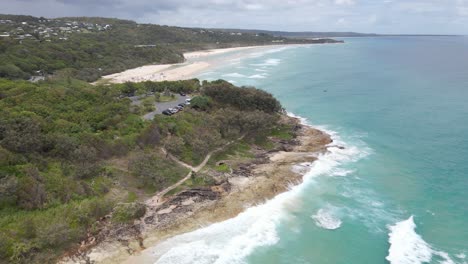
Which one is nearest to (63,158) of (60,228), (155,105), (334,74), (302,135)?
(60,228)

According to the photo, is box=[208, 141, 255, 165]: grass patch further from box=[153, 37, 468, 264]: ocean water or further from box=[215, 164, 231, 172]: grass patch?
box=[153, 37, 468, 264]: ocean water

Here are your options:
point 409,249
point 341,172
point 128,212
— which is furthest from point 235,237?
point 341,172

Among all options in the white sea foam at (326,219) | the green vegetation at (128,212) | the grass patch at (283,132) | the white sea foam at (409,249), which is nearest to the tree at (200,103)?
the grass patch at (283,132)

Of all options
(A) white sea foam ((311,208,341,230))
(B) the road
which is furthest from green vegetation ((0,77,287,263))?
(A) white sea foam ((311,208,341,230))

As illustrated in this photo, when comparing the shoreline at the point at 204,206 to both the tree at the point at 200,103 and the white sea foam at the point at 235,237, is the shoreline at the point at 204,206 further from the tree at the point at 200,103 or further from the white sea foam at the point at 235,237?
the tree at the point at 200,103

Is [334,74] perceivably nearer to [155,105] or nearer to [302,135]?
[302,135]

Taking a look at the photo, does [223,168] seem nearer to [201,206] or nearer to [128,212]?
[201,206]
